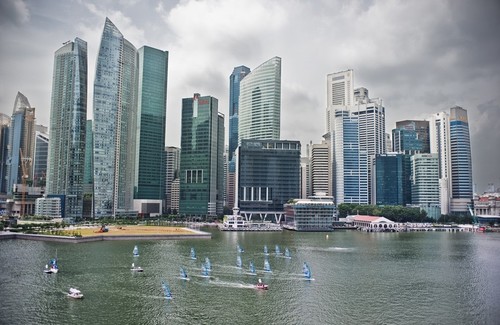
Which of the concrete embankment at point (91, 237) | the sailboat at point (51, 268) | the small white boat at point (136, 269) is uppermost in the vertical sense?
the concrete embankment at point (91, 237)

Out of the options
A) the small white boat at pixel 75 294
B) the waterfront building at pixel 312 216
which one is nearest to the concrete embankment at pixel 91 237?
the waterfront building at pixel 312 216

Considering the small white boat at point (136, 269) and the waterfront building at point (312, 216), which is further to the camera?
the waterfront building at point (312, 216)

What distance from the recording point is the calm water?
51.0 meters

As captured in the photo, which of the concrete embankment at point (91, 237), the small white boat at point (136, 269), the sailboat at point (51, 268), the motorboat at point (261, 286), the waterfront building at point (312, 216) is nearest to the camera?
the motorboat at point (261, 286)

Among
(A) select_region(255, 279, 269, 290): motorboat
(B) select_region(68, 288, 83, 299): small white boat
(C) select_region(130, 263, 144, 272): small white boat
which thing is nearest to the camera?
(B) select_region(68, 288, 83, 299): small white boat

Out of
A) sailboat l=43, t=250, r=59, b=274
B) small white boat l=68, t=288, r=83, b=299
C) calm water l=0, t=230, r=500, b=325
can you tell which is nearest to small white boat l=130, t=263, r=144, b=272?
calm water l=0, t=230, r=500, b=325

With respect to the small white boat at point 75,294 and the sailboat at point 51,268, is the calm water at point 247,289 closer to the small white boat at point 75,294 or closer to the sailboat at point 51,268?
the small white boat at point 75,294

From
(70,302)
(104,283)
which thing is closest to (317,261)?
(104,283)

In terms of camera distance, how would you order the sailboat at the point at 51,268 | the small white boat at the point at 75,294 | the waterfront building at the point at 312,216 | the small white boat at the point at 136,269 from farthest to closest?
the waterfront building at the point at 312,216 → the small white boat at the point at 136,269 → the sailboat at the point at 51,268 → the small white boat at the point at 75,294

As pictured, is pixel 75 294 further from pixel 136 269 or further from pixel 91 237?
pixel 91 237

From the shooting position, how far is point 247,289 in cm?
6394

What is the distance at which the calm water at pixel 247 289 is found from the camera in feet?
167

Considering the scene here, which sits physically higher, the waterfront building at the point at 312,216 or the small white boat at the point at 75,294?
the waterfront building at the point at 312,216

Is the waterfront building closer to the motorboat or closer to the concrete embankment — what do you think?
the concrete embankment
